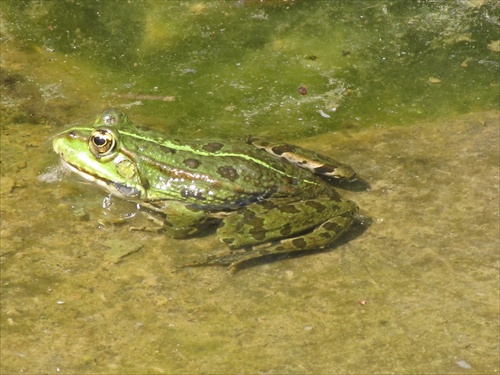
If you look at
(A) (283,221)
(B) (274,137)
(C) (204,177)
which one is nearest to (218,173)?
(C) (204,177)

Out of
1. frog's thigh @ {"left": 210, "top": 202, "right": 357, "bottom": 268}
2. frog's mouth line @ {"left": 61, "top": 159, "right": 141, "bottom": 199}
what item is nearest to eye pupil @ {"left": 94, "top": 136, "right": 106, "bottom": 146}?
frog's mouth line @ {"left": 61, "top": 159, "right": 141, "bottom": 199}

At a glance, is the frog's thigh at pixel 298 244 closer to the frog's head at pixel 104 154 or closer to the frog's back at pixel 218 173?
the frog's back at pixel 218 173

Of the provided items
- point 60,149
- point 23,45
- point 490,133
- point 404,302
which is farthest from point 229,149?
point 23,45

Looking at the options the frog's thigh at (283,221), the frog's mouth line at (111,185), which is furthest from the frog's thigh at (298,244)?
the frog's mouth line at (111,185)

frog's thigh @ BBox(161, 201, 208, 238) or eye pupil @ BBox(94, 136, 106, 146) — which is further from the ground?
eye pupil @ BBox(94, 136, 106, 146)

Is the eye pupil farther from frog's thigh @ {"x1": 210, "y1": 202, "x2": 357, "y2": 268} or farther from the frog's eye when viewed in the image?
frog's thigh @ {"x1": 210, "y1": 202, "x2": 357, "y2": 268}

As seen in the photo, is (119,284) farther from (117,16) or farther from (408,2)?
(408,2)

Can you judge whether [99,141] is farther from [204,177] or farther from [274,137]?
[274,137]
